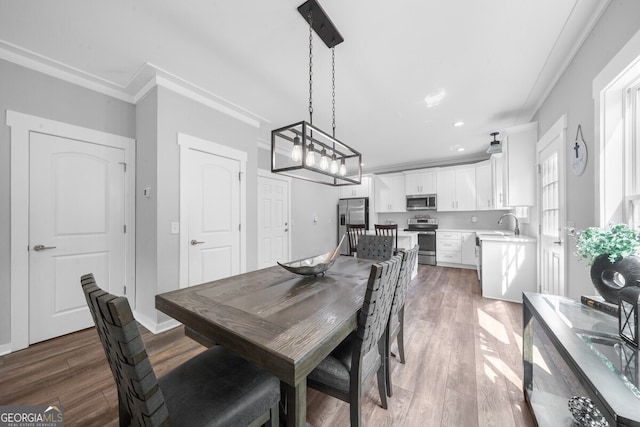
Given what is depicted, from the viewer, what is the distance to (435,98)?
2.69 meters

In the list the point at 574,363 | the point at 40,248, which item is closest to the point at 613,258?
the point at 574,363

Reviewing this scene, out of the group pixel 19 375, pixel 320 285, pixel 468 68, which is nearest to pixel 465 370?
pixel 320 285

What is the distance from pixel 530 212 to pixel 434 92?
92.4 inches

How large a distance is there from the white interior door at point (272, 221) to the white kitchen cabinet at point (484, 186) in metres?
4.03

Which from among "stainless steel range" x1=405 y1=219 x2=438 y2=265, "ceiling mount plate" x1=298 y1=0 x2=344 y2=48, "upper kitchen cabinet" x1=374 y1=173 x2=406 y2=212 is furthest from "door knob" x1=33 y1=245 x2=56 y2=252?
"upper kitchen cabinet" x1=374 y1=173 x2=406 y2=212

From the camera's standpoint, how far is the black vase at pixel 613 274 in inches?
40.4

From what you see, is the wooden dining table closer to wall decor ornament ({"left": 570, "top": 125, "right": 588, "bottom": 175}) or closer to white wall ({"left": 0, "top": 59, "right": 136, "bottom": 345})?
white wall ({"left": 0, "top": 59, "right": 136, "bottom": 345})

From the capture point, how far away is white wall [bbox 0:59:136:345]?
191 cm

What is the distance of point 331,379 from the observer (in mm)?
1111

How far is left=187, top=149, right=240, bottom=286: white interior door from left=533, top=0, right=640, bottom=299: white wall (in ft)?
10.9

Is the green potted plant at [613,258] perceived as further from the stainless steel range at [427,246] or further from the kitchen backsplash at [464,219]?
the kitchen backsplash at [464,219]

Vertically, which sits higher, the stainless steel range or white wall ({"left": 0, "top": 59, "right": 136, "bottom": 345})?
white wall ({"left": 0, "top": 59, "right": 136, "bottom": 345})

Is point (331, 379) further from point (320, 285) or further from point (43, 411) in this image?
point (43, 411)

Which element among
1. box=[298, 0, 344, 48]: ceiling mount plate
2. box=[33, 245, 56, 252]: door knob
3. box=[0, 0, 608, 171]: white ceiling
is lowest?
box=[33, 245, 56, 252]: door knob
